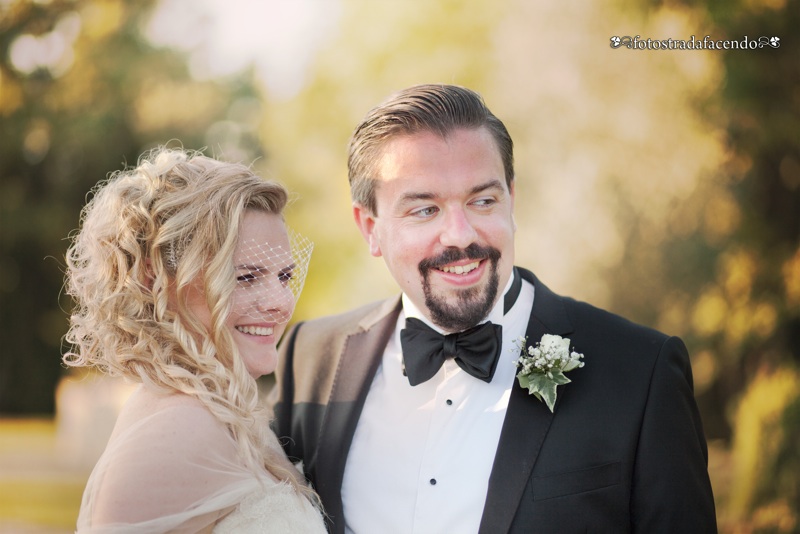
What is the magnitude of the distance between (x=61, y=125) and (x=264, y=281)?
670 inches

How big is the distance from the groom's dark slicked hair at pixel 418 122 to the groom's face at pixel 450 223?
4cm

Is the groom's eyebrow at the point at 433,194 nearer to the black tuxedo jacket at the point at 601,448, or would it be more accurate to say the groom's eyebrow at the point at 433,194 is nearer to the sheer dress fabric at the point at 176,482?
the black tuxedo jacket at the point at 601,448

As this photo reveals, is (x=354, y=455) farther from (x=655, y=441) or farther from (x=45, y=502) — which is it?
(x=45, y=502)

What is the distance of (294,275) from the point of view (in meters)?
3.09

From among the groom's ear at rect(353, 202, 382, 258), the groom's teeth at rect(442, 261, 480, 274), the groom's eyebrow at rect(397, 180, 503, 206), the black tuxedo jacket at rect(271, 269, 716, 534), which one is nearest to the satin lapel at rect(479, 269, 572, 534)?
the black tuxedo jacket at rect(271, 269, 716, 534)

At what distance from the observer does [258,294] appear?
9.34ft

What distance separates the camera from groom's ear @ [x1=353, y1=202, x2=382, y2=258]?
3303 mm

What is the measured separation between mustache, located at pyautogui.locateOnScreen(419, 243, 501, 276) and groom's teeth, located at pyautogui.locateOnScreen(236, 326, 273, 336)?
0.63 m

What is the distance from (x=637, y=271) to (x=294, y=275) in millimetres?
6632

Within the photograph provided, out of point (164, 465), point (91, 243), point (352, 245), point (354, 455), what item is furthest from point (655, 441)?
point (352, 245)

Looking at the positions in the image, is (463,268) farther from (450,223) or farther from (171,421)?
(171,421)

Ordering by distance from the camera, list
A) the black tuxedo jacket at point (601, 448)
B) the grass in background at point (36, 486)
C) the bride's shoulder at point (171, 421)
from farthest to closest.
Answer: the grass in background at point (36, 486), the black tuxedo jacket at point (601, 448), the bride's shoulder at point (171, 421)

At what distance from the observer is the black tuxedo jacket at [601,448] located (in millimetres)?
2709

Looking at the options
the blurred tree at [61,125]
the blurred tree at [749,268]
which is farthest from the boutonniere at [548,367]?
the blurred tree at [61,125]
